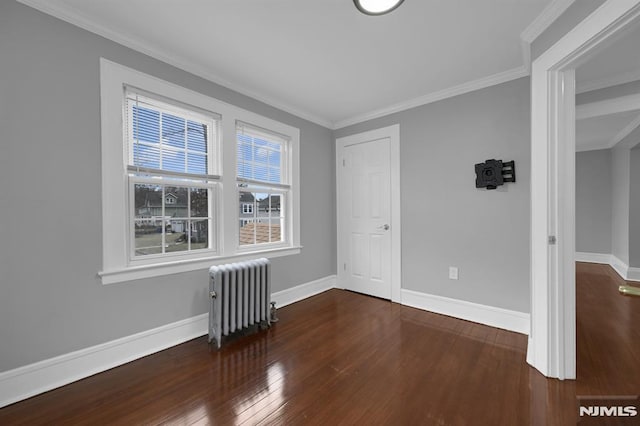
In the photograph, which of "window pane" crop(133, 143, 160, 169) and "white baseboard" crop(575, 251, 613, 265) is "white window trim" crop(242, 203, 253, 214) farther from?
"white baseboard" crop(575, 251, 613, 265)

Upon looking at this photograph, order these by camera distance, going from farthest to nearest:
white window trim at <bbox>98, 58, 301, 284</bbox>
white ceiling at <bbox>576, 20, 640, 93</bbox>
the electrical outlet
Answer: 1. the electrical outlet
2. white ceiling at <bbox>576, 20, 640, 93</bbox>
3. white window trim at <bbox>98, 58, 301, 284</bbox>

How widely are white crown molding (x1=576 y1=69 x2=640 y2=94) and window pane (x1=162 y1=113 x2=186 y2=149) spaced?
13.1 feet

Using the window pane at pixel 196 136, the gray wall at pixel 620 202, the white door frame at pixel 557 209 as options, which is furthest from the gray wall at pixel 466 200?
the gray wall at pixel 620 202

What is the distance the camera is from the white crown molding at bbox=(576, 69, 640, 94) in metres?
2.44

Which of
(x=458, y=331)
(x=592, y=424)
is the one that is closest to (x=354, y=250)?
(x=458, y=331)

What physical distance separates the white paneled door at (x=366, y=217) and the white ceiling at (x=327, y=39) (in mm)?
927

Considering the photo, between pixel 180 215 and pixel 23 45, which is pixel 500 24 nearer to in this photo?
pixel 180 215

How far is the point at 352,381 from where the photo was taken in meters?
1.79

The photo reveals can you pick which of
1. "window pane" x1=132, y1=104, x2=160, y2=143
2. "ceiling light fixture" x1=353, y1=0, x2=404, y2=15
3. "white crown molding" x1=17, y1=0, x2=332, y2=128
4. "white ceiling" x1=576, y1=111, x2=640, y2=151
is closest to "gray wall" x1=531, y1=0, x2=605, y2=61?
"ceiling light fixture" x1=353, y1=0, x2=404, y2=15

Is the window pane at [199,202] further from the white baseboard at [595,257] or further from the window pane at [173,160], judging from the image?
the white baseboard at [595,257]

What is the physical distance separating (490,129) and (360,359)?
8.35 feet

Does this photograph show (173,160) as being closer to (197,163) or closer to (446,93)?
(197,163)
